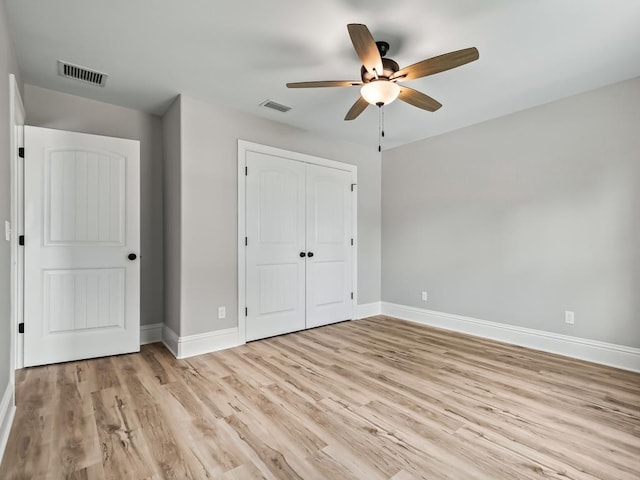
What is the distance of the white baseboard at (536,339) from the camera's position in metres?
2.93

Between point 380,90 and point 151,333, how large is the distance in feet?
10.8

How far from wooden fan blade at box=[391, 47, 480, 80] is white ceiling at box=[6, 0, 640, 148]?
0.28m

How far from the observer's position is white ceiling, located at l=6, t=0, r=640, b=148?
2.03 metres

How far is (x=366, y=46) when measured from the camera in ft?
6.37

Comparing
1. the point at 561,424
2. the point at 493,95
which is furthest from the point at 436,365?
the point at 493,95

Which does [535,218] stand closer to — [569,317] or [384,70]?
[569,317]

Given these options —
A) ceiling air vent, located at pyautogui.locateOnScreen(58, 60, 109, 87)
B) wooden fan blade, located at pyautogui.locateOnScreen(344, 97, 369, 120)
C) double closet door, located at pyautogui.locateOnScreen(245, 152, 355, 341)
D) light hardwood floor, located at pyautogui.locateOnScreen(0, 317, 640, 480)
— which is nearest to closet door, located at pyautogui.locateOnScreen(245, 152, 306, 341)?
double closet door, located at pyautogui.locateOnScreen(245, 152, 355, 341)

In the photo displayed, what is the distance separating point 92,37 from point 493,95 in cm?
335

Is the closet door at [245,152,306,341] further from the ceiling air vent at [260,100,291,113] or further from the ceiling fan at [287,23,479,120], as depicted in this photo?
the ceiling fan at [287,23,479,120]

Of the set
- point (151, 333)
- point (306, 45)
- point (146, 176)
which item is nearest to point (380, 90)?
point (306, 45)

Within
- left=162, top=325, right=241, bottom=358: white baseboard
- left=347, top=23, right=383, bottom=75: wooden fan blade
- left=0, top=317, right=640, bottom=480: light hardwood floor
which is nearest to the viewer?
left=0, top=317, right=640, bottom=480: light hardwood floor

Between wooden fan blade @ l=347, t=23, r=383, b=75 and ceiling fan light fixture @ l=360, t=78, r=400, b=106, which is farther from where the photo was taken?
ceiling fan light fixture @ l=360, t=78, r=400, b=106

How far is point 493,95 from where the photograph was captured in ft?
10.5

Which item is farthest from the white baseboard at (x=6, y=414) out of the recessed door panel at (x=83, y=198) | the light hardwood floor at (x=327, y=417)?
the recessed door panel at (x=83, y=198)
